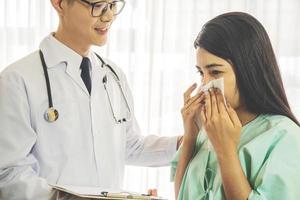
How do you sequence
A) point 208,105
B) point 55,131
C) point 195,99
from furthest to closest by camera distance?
1. point 55,131
2. point 195,99
3. point 208,105

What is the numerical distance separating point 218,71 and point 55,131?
64cm

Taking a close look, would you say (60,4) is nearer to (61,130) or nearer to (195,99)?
(61,130)

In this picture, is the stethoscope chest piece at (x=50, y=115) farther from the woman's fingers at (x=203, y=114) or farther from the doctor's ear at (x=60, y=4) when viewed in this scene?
the woman's fingers at (x=203, y=114)

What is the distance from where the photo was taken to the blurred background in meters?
2.48

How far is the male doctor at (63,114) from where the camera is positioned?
157 centimetres

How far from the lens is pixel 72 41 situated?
1.75m

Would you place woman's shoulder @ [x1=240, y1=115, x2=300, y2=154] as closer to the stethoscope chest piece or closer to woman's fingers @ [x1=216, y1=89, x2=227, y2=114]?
woman's fingers @ [x1=216, y1=89, x2=227, y2=114]

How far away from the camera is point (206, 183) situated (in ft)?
4.71

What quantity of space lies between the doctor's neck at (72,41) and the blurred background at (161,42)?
83 centimetres

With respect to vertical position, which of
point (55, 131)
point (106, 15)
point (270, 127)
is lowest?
point (55, 131)

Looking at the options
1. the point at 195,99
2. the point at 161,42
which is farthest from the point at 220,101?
the point at 161,42

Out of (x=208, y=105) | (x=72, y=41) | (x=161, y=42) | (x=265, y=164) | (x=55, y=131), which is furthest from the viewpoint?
(x=161, y=42)

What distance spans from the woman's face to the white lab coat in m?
0.51

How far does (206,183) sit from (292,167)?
0.91ft
